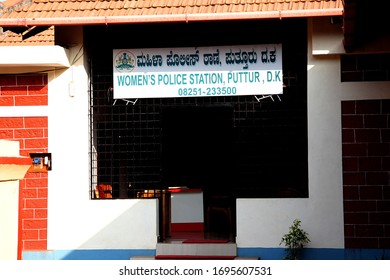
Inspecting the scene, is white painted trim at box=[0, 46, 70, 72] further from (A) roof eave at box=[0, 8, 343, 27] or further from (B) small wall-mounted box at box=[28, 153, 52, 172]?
(B) small wall-mounted box at box=[28, 153, 52, 172]

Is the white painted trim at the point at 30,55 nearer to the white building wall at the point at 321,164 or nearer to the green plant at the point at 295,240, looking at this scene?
the white building wall at the point at 321,164

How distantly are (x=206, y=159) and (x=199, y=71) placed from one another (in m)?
4.04

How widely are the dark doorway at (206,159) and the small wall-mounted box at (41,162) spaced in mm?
2155

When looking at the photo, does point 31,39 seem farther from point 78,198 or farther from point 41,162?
point 78,198

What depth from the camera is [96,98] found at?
54.0ft

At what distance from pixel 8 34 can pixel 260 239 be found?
6.18 meters

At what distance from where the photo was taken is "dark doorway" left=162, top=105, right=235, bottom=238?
18094 mm

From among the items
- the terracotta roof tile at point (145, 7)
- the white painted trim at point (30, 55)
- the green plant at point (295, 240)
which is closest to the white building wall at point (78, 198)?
the white painted trim at point (30, 55)

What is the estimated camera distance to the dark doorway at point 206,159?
18.1m

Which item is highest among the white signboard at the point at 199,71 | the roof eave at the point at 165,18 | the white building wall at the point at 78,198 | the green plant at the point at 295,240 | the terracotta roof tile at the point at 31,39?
the terracotta roof tile at the point at 31,39

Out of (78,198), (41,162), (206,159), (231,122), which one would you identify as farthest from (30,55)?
(206,159)

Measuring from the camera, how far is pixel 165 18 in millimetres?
15141

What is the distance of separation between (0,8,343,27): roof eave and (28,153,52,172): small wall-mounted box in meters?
2.16
